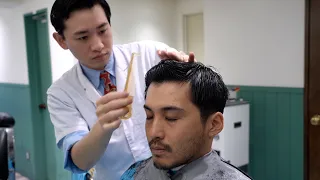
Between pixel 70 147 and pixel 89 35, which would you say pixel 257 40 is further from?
pixel 70 147

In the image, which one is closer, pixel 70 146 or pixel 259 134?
pixel 70 146

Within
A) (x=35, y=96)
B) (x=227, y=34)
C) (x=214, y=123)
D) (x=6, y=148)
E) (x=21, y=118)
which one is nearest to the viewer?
(x=214, y=123)

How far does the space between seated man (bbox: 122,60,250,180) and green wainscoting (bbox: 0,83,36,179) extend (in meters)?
3.91

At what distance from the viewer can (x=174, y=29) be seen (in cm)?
522

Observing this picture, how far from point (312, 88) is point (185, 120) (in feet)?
8.82

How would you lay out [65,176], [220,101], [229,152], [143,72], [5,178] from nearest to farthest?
[220,101] → [143,72] → [5,178] → [229,152] → [65,176]

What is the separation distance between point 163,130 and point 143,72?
0.49m

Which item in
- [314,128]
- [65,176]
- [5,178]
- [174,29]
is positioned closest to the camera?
[5,178]

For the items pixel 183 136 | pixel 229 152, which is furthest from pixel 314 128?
pixel 183 136

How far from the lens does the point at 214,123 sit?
3.70ft

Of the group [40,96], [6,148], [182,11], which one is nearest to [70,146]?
[6,148]

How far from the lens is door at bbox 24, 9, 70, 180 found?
4301 mm

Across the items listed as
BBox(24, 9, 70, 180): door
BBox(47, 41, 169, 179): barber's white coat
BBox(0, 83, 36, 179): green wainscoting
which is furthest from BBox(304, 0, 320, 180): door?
BBox(0, 83, 36, 179): green wainscoting

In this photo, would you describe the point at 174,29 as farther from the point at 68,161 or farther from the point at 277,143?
the point at 68,161
